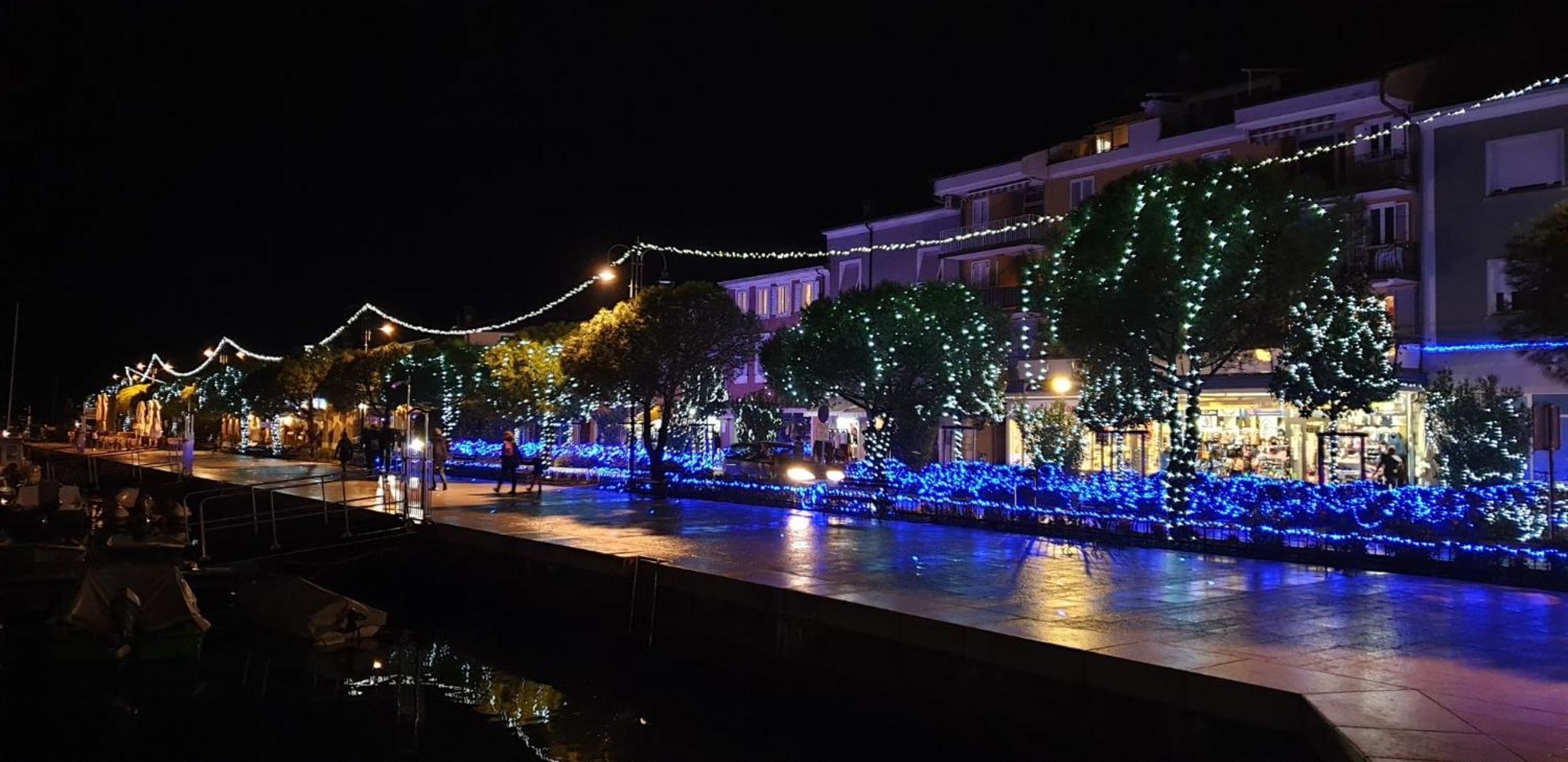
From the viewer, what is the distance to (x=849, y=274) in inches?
1964

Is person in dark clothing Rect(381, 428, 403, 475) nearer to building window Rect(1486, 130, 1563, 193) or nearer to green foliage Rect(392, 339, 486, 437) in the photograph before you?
green foliage Rect(392, 339, 486, 437)

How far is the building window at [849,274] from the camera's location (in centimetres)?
4947

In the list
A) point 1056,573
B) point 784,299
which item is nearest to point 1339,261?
point 1056,573

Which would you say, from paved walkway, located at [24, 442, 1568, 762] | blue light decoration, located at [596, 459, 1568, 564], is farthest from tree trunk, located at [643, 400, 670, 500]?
paved walkway, located at [24, 442, 1568, 762]

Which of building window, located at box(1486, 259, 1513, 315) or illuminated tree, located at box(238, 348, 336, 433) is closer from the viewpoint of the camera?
building window, located at box(1486, 259, 1513, 315)

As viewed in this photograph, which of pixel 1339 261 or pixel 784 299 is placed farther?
pixel 784 299

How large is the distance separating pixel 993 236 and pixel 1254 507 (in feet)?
85.0

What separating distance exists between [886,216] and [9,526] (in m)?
33.4

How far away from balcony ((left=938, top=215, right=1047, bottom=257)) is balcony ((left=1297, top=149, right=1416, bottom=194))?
9.24 metres

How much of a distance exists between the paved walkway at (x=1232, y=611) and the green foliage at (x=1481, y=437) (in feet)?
30.2

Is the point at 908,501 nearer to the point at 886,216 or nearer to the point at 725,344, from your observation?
the point at 725,344

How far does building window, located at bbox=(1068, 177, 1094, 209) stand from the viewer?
134ft

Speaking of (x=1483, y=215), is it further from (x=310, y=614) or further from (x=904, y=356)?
(x=310, y=614)

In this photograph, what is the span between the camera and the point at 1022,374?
134 feet
